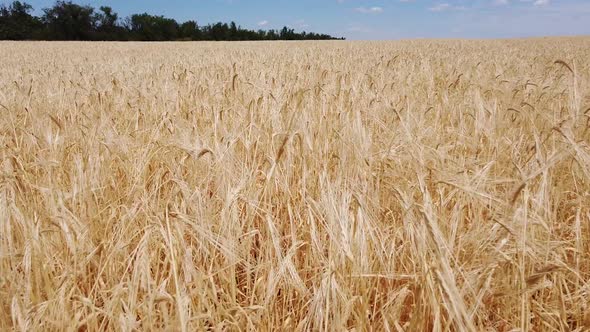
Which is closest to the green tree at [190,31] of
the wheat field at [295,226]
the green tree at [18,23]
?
the green tree at [18,23]

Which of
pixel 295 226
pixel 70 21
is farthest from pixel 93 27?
pixel 295 226

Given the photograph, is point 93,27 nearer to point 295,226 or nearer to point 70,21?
point 70,21

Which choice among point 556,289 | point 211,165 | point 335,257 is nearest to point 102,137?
point 211,165

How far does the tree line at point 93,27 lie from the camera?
160 ft

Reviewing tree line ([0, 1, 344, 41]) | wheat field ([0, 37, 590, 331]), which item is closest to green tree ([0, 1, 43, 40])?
tree line ([0, 1, 344, 41])

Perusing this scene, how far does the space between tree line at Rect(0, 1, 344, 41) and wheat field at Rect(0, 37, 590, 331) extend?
5784 cm

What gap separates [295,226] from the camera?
1209mm

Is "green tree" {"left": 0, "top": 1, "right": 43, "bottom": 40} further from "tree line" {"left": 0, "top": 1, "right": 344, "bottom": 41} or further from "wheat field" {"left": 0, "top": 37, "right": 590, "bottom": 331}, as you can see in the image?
"wheat field" {"left": 0, "top": 37, "right": 590, "bottom": 331}

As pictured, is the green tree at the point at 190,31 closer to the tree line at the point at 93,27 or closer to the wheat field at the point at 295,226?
the tree line at the point at 93,27

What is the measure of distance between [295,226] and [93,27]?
203 feet

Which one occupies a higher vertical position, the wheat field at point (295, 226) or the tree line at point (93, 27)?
the tree line at point (93, 27)

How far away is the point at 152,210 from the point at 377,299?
2.22 ft

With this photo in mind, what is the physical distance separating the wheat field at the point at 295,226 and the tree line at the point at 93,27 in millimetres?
57839

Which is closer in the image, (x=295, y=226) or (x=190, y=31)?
(x=295, y=226)
